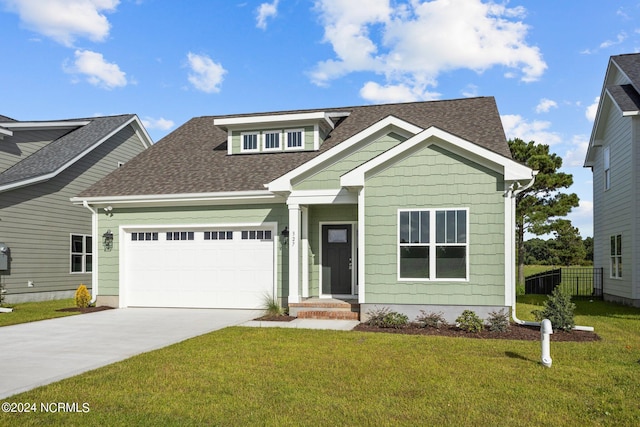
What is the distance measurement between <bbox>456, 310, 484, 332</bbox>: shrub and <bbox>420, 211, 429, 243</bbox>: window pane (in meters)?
1.78

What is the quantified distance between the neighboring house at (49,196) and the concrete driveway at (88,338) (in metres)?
5.07

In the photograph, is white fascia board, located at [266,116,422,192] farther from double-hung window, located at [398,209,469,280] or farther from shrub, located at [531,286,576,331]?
shrub, located at [531,286,576,331]

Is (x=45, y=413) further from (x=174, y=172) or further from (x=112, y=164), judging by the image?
(x=112, y=164)

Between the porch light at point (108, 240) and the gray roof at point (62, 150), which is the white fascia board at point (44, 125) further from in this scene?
the porch light at point (108, 240)

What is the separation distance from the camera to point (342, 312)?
1262 cm

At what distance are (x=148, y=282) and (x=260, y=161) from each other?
501 cm

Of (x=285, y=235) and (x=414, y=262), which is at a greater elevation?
(x=285, y=235)

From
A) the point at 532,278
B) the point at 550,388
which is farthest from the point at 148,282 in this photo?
the point at 532,278

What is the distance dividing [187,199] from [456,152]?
763cm

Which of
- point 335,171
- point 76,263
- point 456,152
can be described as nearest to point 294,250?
point 335,171

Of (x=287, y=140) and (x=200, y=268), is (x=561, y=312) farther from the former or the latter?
(x=287, y=140)

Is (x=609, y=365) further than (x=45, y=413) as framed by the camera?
Yes

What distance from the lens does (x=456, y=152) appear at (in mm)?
11719

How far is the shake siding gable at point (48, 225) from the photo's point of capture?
17.6 metres
